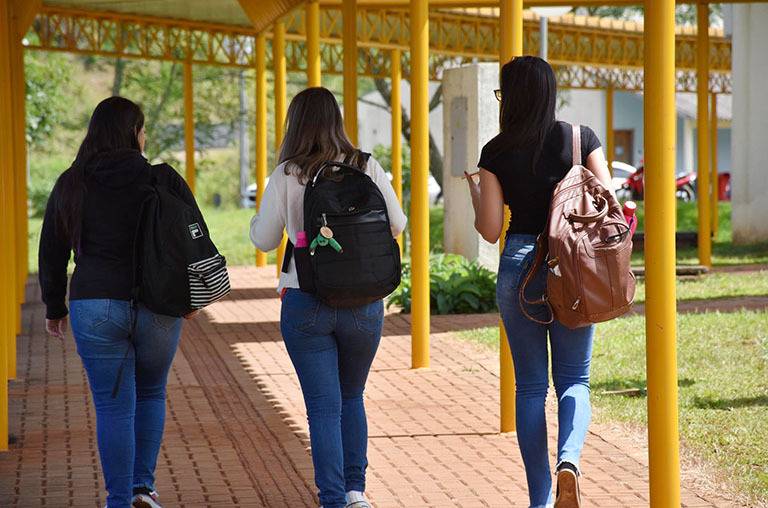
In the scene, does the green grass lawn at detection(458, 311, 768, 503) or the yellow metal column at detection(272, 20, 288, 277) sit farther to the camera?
the yellow metal column at detection(272, 20, 288, 277)

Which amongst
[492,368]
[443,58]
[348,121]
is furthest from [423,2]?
[443,58]

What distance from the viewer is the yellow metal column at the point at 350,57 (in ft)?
31.5

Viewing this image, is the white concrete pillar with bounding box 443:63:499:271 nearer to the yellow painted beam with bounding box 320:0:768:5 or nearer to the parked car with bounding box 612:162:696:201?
the yellow painted beam with bounding box 320:0:768:5

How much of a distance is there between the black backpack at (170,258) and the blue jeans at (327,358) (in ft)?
1.19

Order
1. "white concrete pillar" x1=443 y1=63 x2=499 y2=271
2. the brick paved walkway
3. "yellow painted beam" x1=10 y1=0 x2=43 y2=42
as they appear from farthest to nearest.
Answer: "white concrete pillar" x1=443 y1=63 x2=499 y2=271 < "yellow painted beam" x1=10 y1=0 x2=43 y2=42 < the brick paved walkway

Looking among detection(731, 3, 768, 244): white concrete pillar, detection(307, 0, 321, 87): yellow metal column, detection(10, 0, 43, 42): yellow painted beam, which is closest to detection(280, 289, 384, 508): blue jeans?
detection(307, 0, 321, 87): yellow metal column

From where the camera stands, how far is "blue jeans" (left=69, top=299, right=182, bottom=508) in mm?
4559

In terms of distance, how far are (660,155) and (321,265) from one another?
134 cm

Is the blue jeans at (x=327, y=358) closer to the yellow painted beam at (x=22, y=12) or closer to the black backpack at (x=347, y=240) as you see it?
the black backpack at (x=347, y=240)

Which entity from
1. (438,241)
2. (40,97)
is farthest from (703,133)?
(40,97)

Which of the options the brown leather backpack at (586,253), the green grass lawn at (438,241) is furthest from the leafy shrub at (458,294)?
the brown leather backpack at (586,253)

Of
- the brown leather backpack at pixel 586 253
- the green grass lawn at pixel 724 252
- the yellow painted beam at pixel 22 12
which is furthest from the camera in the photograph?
the green grass lawn at pixel 724 252

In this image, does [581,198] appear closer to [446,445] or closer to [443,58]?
[446,445]

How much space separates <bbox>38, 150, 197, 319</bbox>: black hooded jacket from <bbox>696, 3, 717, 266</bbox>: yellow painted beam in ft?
42.5
